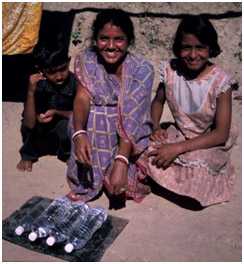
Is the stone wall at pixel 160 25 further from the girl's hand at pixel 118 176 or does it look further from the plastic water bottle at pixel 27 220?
the plastic water bottle at pixel 27 220

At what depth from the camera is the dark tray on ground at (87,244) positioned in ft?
7.88

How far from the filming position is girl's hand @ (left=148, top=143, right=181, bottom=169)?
109 inches

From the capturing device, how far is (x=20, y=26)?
3.58 m

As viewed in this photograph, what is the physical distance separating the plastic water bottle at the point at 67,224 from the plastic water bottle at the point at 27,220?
17 cm

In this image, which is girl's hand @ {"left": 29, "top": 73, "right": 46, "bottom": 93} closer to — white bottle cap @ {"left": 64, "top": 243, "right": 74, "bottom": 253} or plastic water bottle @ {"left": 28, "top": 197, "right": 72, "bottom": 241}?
plastic water bottle @ {"left": 28, "top": 197, "right": 72, "bottom": 241}

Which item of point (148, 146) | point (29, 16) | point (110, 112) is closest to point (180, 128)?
point (148, 146)

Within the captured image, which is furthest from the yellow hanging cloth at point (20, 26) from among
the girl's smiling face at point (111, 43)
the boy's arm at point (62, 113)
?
the girl's smiling face at point (111, 43)

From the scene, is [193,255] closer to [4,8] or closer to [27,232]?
[27,232]

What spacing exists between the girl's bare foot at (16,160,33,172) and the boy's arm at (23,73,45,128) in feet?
0.86

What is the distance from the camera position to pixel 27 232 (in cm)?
254

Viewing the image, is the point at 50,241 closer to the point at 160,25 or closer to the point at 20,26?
the point at 20,26

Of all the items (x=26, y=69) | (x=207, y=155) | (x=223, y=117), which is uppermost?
(x=26, y=69)

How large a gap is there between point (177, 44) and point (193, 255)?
1232mm

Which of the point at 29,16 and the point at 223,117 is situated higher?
the point at 29,16
